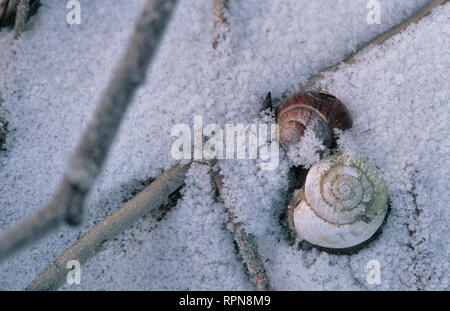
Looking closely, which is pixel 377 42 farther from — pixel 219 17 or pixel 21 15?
pixel 21 15

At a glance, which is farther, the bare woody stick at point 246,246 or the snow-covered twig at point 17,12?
the snow-covered twig at point 17,12

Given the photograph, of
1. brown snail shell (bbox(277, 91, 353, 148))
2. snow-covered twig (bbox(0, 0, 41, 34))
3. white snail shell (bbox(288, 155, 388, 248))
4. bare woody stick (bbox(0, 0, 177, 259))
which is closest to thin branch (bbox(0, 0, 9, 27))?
snow-covered twig (bbox(0, 0, 41, 34))

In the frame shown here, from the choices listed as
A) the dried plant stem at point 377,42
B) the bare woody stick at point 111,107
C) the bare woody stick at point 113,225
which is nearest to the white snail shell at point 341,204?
the dried plant stem at point 377,42

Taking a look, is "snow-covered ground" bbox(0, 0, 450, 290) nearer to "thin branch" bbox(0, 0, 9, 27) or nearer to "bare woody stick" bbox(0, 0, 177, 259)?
"thin branch" bbox(0, 0, 9, 27)

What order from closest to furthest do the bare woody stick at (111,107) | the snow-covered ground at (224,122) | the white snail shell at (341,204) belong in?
the bare woody stick at (111,107), the white snail shell at (341,204), the snow-covered ground at (224,122)

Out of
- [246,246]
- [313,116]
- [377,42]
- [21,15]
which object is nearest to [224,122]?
[313,116]

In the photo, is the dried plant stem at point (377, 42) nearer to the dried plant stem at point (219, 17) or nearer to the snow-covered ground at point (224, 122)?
the snow-covered ground at point (224, 122)

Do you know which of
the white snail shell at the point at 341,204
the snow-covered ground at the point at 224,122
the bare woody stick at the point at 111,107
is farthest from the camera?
the snow-covered ground at the point at 224,122
